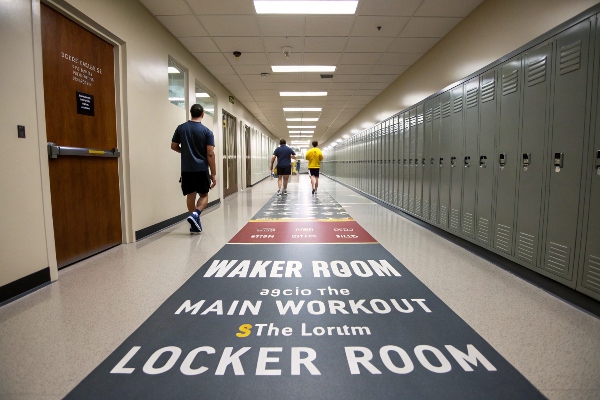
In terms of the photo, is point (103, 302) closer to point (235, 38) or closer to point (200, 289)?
point (200, 289)

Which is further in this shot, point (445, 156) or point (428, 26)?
point (428, 26)

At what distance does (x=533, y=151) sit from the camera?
2.46 m

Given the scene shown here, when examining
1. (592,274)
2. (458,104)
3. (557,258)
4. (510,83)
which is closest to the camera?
(592,274)

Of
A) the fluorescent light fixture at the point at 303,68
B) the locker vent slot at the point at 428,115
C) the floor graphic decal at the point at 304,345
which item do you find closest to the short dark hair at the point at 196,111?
the floor graphic decal at the point at 304,345

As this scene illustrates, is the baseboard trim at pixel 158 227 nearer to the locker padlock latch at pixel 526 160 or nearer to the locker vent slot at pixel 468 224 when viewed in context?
the locker vent slot at pixel 468 224

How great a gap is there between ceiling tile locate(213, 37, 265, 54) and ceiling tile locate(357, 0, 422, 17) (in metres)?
1.68

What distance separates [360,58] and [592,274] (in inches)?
191

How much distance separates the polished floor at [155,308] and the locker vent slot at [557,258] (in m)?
0.18

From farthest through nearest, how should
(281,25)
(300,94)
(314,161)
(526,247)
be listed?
1. (314,161)
2. (300,94)
3. (281,25)
4. (526,247)

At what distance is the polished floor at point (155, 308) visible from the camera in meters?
1.38

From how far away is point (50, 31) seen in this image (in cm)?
262

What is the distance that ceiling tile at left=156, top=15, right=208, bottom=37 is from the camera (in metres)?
4.22

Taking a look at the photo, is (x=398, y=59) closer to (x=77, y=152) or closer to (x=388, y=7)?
(x=388, y=7)

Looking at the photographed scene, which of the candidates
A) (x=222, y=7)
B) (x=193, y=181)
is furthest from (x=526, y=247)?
(x=222, y=7)
